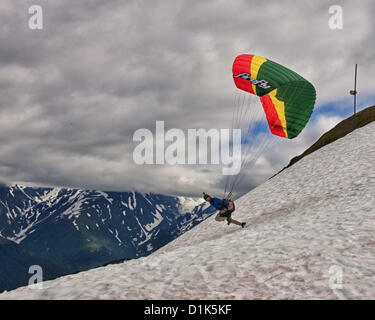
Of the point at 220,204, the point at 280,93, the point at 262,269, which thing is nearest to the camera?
the point at 262,269

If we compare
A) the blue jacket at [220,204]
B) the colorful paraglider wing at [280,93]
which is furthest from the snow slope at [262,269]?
the colorful paraglider wing at [280,93]

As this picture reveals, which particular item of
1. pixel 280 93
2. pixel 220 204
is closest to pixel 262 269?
pixel 220 204

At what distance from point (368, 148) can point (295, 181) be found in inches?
254

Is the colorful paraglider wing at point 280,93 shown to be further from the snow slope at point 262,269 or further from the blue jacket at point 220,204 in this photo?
the snow slope at point 262,269

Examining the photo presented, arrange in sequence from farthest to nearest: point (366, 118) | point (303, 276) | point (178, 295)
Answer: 1. point (366, 118)
2. point (303, 276)
3. point (178, 295)

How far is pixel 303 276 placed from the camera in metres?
8.50

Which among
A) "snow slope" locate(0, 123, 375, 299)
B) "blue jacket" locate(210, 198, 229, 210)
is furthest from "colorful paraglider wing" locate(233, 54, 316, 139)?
"snow slope" locate(0, 123, 375, 299)

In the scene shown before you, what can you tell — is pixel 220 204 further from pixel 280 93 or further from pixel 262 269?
pixel 262 269

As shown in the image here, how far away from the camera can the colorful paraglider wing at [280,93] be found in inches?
725

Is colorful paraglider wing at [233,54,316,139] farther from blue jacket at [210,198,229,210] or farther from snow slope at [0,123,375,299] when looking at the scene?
snow slope at [0,123,375,299]

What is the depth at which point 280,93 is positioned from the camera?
18.8m

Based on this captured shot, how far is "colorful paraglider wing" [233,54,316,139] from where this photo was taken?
18.4 meters
